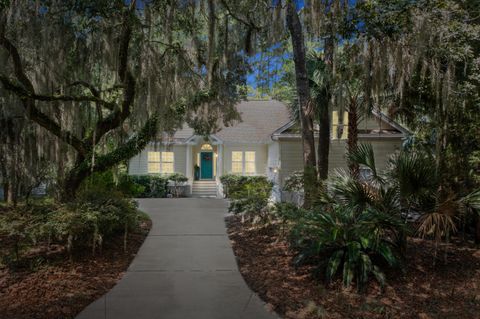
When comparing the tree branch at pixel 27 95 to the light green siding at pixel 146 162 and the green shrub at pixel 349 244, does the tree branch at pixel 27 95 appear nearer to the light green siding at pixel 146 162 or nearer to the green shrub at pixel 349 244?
the green shrub at pixel 349 244

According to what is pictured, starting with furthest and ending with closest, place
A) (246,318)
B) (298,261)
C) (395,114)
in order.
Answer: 1. (395,114)
2. (298,261)
3. (246,318)

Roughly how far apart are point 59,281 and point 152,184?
13031mm

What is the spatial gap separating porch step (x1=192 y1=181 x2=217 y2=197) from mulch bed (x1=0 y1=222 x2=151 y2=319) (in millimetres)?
12086

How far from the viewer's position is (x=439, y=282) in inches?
212

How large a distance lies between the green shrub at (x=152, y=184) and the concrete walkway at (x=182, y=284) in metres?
9.55

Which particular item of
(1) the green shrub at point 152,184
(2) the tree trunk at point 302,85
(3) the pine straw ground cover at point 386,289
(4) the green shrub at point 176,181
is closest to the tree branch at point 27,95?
(3) the pine straw ground cover at point 386,289

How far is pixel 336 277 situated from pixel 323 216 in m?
0.98

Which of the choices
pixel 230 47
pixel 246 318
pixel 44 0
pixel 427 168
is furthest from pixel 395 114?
pixel 44 0

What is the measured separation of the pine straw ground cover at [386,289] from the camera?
176 inches

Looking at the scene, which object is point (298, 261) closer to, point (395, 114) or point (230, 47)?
point (395, 114)

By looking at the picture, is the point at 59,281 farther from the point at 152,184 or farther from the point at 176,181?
the point at 176,181

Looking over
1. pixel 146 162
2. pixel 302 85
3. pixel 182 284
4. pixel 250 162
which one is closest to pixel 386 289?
pixel 182 284

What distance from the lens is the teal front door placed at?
21.0 meters

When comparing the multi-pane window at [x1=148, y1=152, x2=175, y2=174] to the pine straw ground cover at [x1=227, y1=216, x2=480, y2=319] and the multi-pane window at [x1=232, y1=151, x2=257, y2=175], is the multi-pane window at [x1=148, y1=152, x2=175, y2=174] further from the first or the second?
the pine straw ground cover at [x1=227, y1=216, x2=480, y2=319]
